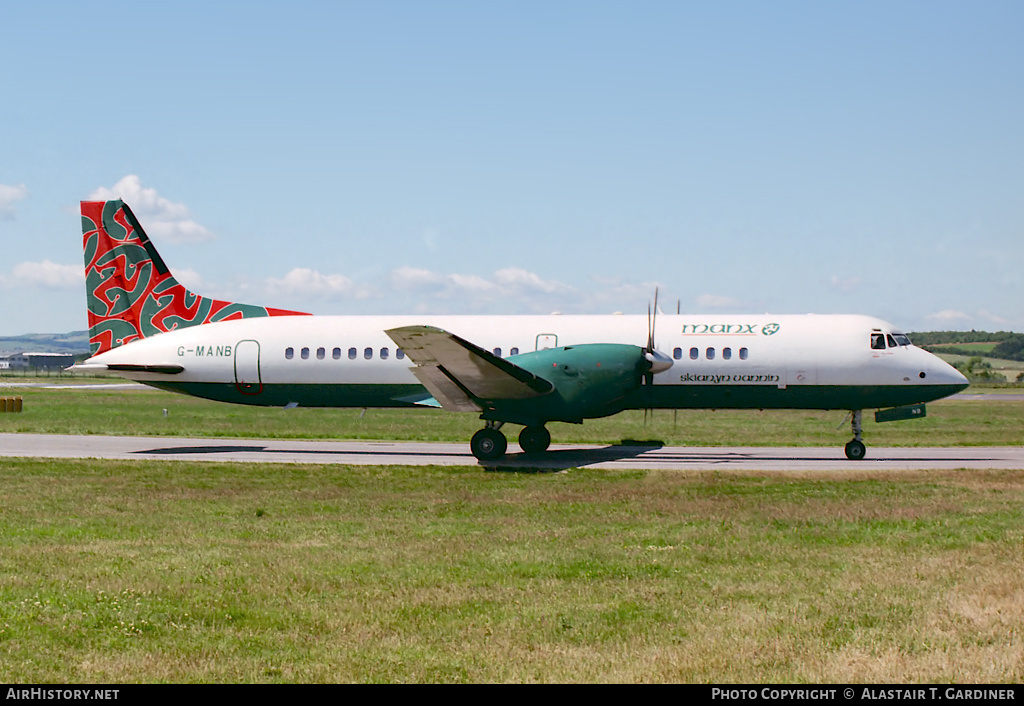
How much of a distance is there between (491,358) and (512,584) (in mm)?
13142

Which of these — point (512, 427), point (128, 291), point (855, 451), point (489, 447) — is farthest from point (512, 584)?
point (512, 427)

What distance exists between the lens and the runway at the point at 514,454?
84.3ft

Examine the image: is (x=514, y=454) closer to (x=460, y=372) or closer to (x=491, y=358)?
(x=460, y=372)

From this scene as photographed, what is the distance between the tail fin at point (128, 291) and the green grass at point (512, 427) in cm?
496

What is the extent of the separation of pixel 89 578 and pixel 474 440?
1584cm

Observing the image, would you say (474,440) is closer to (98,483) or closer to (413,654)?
(98,483)

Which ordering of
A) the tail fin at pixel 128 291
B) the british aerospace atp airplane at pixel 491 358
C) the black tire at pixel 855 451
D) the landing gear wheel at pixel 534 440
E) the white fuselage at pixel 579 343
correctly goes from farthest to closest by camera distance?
the tail fin at pixel 128 291 → the landing gear wheel at pixel 534 440 → the white fuselage at pixel 579 343 → the black tire at pixel 855 451 → the british aerospace atp airplane at pixel 491 358

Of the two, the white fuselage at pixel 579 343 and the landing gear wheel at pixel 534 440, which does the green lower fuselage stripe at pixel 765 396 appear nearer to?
the white fuselage at pixel 579 343

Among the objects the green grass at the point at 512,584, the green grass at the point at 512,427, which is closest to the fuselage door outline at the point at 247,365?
the green grass at the point at 512,427

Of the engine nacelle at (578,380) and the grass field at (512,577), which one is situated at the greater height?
the engine nacelle at (578,380)

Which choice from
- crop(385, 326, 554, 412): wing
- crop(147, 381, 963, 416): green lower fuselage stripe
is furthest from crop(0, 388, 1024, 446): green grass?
crop(385, 326, 554, 412): wing

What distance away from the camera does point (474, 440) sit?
26625mm

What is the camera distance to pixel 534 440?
92.5 feet

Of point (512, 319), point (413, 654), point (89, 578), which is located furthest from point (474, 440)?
point (413, 654)
